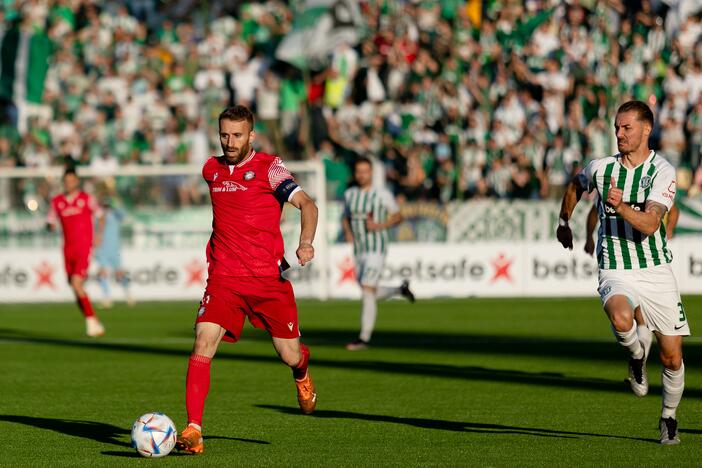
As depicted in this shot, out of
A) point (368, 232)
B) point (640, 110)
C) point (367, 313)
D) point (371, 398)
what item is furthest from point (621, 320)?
point (368, 232)

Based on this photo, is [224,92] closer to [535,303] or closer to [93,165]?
[93,165]

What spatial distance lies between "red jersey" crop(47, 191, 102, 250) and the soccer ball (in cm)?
1100

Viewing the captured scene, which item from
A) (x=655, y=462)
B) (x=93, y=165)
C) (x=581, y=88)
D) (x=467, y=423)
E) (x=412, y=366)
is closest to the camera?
(x=655, y=462)

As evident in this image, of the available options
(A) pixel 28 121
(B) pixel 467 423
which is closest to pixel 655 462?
(B) pixel 467 423

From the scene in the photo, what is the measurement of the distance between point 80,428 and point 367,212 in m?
7.02

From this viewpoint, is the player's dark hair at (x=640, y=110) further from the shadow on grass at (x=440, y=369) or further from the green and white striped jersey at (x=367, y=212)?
the green and white striped jersey at (x=367, y=212)

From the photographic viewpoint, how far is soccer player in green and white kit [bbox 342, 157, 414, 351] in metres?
15.9

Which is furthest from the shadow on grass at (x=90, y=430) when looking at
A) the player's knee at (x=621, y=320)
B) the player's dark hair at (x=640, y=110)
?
the player's dark hair at (x=640, y=110)

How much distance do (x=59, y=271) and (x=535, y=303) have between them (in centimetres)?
962

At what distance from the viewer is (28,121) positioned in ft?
96.2

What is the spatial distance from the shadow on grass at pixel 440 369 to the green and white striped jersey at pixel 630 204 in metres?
2.89

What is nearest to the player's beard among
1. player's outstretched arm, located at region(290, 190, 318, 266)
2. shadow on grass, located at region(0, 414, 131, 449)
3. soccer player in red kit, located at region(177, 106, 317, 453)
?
soccer player in red kit, located at region(177, 106, 317, 453)

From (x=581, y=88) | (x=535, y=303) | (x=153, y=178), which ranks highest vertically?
(x=581, y=88)

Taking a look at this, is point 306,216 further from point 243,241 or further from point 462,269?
point 462,269
